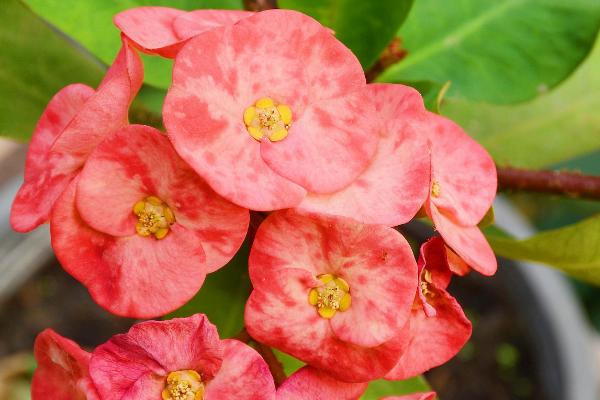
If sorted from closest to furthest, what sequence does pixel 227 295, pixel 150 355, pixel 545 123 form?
pixel 150 355, pixel 227 295, pixel 545 123

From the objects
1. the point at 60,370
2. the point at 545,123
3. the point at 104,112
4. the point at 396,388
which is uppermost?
the point at 104,112

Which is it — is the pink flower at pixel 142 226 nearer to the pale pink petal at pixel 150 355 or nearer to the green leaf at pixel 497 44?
the pale pink petal at pixel 150 355

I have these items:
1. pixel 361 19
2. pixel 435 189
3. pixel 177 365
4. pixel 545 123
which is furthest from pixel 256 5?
pixel 545 123

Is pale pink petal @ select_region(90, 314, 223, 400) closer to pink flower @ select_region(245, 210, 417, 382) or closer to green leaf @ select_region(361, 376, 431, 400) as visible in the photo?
pink flower @ select_region(245, 210, 417, 382)

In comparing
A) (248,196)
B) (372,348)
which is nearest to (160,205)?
(248,196)

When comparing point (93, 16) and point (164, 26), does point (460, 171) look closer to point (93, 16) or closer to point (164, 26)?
point (164, 26)
